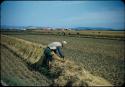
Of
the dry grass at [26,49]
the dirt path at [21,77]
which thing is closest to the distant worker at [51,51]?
the dirt path at [21,77]

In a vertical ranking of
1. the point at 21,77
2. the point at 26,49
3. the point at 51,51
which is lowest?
the point at 21,77

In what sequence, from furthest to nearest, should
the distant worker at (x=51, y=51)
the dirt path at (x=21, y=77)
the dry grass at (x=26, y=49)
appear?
the dry grass at (x=26, y=49) → the distant worker at (x=51, y=51) → the dirt path at (x=21, y=77)

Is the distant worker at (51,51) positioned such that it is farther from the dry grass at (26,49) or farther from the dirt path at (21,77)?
the dry grass at (26,49)

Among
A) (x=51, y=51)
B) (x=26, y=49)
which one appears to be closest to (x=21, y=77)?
(x=51, y=51)

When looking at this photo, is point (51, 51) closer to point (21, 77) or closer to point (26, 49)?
point (21, 77)

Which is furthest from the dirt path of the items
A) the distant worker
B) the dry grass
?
the dry grass

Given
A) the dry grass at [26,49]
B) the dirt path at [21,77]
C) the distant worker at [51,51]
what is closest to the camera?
the dirt path at [21,77]

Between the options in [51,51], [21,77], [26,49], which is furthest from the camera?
[26,49]

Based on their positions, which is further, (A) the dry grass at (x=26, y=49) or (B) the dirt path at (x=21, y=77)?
(A) the dry grass at (x=26, y=49)

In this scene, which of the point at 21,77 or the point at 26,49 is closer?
the point at 21,77

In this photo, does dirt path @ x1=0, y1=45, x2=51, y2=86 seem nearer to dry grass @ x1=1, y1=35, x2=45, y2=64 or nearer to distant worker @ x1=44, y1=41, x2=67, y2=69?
distant worker @ x1=44, y1=41, x2=67, y2=69

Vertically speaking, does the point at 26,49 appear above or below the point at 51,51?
below

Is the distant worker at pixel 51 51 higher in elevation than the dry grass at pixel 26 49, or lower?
higher

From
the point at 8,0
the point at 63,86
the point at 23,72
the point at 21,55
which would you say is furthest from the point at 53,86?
the point at 21,55
